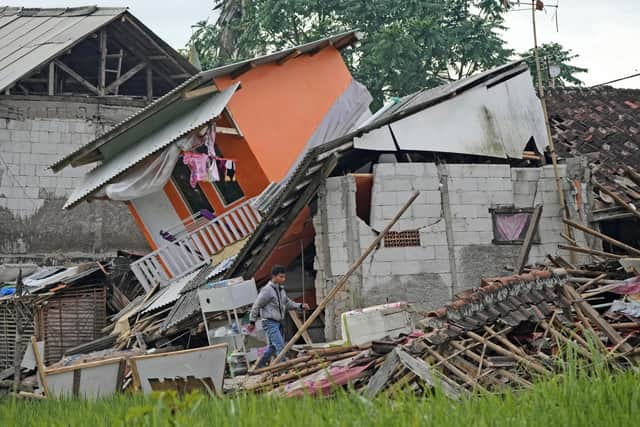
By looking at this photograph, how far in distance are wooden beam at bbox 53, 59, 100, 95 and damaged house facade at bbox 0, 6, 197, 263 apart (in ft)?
0.09

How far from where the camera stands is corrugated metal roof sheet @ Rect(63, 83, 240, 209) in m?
17.5

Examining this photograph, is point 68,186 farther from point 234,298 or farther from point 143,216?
point 234,298

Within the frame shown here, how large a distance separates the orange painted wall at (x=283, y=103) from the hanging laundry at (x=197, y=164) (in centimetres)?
113

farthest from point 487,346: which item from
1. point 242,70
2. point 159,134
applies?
point 159,134

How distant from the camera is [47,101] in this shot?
23078 millimetres

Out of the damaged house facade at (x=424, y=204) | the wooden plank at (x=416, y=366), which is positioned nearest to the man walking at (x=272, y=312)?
the damaged house facade at (x=424, y=204)

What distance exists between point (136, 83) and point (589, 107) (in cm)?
1144

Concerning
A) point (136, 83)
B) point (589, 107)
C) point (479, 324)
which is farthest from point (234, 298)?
point (136, 83)

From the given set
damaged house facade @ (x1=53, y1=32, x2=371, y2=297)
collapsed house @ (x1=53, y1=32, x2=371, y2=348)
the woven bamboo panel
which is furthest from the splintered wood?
the woven bamboo panel

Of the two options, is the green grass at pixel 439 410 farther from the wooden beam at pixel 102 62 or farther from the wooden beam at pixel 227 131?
the wooden beam at pixel 102 62

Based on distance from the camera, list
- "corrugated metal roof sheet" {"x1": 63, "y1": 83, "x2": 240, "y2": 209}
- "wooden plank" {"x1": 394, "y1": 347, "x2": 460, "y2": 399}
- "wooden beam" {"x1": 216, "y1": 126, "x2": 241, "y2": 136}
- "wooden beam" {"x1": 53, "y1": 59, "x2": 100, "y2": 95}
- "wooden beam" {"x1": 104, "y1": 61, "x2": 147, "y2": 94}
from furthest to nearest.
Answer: "wooden beam" {"x1": 104, "y1": 61, "x2": 147, "y2": 94}
"wooden beam" {"x1": 53, "y1": 59, "x2": 100, "y2": 95}
"wooden beam" {"x1": 216, "y1": 126, "x2": 241, "y2": 136}
"corrugated metal roof sheet" {"x1": 63, "y1": 83, "x2": 240, "y2": 209}
"wooden plank" {"x1": 394, "y1": 347, "x2": 460, "y2": 399}

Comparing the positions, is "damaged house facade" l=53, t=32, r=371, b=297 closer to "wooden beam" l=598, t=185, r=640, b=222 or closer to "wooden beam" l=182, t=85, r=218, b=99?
"wooden beam" l=182, t=85, r=218, b=99

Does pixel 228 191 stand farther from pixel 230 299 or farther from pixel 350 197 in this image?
pixel 230 299

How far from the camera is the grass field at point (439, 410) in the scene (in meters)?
5.20
